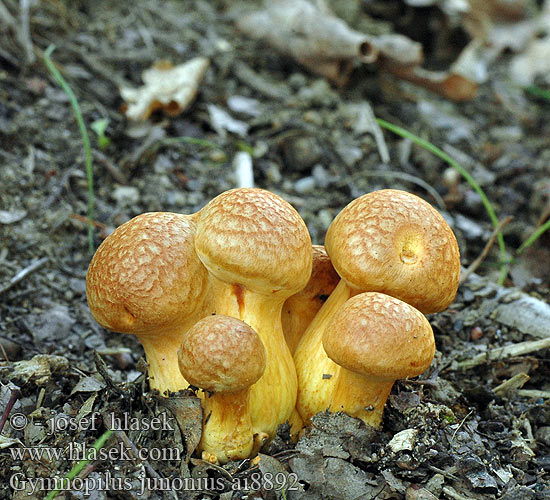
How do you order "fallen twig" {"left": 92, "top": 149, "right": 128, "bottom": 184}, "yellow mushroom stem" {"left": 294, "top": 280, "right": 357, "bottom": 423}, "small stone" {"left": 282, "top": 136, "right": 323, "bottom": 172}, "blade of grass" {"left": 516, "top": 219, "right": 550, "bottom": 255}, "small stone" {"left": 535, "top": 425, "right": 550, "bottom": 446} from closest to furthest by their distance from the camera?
"yellow mushroom stem" {"left": 294, "top": 280, "right": 357, "bottom": 423}
"small stone" {"left": 535, "top": 425, "right": 550, "bottom": 446}
"blade of grass" {"left": 516, "top": 219, "right": 550, "bottom": 255}
"fallen twig" {"left": 92, "top": 149, "right": 128, "bottom": 184}
"small stone" {"left": 282, "top": 136, "right": 323, "bottom": 172}

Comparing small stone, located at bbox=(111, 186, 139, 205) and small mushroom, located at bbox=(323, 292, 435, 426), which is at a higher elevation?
small mushroom, located at bbox=(323, 292, 435, 426)

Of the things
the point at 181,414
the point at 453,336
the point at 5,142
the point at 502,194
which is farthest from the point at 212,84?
the point at 181,414

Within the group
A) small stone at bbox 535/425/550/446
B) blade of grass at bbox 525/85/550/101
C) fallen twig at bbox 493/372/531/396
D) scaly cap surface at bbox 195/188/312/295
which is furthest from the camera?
blade of grass at bbox 525/85/550/101

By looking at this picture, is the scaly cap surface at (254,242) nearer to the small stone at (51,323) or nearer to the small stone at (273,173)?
the small stone at (51,323)

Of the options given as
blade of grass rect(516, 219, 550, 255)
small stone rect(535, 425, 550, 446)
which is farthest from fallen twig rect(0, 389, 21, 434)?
blade of grass rect(516, 219, 550, 255)

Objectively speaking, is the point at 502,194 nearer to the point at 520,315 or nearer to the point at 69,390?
the point at 520,315

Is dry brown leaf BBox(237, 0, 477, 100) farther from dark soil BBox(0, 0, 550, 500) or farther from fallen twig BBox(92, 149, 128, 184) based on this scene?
fallen twig BBox(92, 149, 128, 184)
